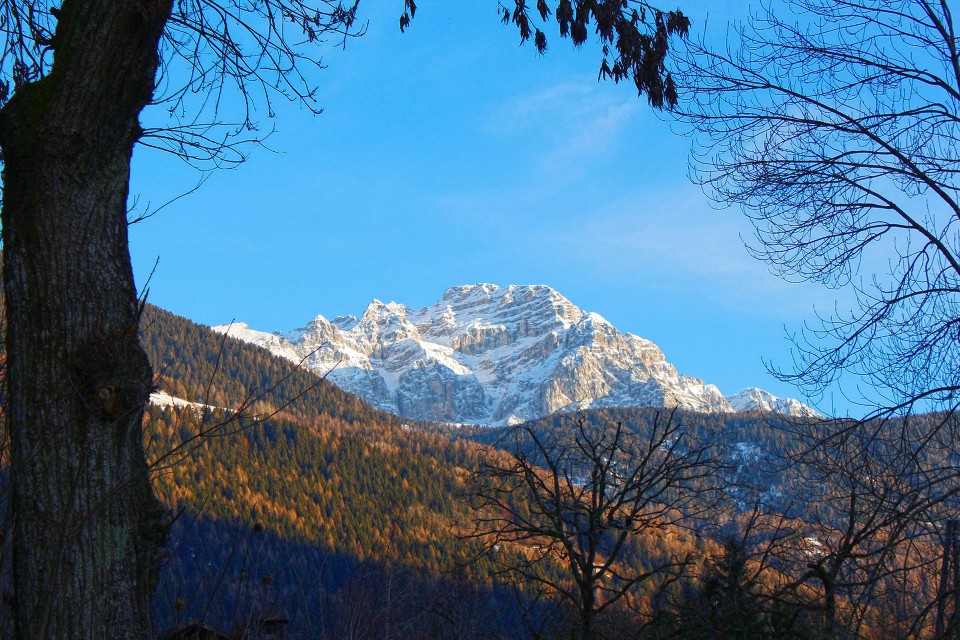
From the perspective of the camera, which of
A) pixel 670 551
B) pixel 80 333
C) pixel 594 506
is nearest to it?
pixel 80 333

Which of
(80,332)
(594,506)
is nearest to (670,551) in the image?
(594,506)

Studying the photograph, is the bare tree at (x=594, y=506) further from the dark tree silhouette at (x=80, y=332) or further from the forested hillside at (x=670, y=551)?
the dark tree silhouette at (x=80, y=332)

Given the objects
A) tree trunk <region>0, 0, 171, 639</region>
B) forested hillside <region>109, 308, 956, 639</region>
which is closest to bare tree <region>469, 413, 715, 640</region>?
forested hillside <region>109, 308, 956, 639</region>

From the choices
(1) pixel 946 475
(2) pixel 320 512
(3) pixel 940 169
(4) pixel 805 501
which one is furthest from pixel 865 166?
(2) pixel 320 512

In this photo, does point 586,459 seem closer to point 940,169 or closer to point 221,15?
point 940,169

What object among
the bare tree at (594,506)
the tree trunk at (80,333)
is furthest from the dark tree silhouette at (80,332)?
the bare tree at (594,506)

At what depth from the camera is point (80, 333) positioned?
2561 millimetres

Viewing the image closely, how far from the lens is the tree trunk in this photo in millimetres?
2424

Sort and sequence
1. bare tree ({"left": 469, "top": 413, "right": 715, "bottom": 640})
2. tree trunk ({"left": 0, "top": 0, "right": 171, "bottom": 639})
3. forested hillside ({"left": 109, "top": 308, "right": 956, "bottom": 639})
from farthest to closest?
bare tree ({"left": 469, "top": 413, "right": 715, "bottom": 640})
forested hillside ({"left": 109, "top": 308, "right": 956, "bottom": 639})
tree trunk ({"left": 0, "top": 0, "right": 171, "bottom": 639})

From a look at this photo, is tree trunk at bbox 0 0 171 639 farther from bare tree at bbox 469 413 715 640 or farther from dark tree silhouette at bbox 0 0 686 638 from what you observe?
bare tree at bbox 469 413 715 640

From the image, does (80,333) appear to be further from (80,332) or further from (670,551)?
(670,551)

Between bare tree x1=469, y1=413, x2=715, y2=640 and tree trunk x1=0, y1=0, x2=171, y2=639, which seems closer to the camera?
tree trunk x1=0, y1=0, x2=171, y2=639

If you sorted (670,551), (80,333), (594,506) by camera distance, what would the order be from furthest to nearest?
(670,551) < (594,506) < (80,333)

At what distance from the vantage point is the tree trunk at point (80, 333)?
7.95 feet
